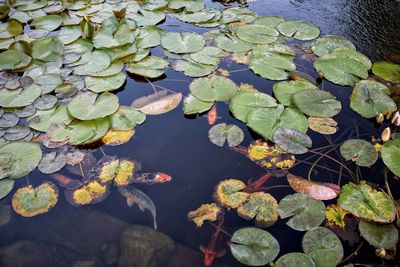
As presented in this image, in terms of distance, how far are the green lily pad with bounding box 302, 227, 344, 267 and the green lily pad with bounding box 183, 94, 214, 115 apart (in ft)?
5.01

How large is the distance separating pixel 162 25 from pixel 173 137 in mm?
2140

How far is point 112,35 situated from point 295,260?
11.0 ft

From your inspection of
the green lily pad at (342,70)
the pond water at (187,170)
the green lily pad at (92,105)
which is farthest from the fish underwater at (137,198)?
the green lily pad at (342,70)

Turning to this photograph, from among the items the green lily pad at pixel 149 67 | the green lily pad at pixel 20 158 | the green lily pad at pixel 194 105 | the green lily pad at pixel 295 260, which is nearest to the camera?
Result: the green lily pad at pixel 295 260

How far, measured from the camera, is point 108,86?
11.1ft

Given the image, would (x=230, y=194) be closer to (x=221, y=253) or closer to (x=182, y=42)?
(x=221, y=253)

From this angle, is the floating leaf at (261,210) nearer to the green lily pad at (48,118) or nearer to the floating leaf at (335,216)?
the floating leaf at (335,216)

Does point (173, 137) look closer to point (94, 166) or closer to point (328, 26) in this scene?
point (94, 166)

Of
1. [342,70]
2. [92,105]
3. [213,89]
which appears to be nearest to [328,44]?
[342,70]

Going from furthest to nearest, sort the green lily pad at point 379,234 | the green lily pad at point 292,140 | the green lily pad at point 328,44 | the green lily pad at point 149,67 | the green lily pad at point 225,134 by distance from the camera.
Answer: the green lily pad at point 328,44 < the green lily pad at point 149,67 < the green lily pad at point 225,134 < the green lily pad at point 292,140 < the green lily pad at point 379,234

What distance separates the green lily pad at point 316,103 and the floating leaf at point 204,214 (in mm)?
1335

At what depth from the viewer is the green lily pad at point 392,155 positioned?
2.59m

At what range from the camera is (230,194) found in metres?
2.52

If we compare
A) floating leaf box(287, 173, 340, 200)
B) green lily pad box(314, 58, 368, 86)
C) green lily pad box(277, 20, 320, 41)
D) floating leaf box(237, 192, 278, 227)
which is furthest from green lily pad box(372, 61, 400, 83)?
floating leaf box(237, 192, 278, 227)
